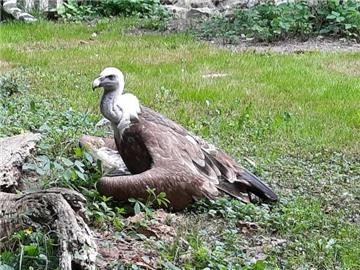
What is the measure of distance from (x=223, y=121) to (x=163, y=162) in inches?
106

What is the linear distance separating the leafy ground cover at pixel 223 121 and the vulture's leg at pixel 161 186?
0.07 metres

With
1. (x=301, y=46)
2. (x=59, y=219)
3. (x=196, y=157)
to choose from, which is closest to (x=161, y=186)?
(x=196, y=157)

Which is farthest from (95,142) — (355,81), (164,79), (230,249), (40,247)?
(355,81)

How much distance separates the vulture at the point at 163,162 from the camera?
5.11 m

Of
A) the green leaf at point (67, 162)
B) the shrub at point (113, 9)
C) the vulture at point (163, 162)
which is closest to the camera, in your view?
the vulture at point (163, 162)

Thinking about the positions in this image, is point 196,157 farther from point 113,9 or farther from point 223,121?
point 113,9

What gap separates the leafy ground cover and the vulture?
0.37ft

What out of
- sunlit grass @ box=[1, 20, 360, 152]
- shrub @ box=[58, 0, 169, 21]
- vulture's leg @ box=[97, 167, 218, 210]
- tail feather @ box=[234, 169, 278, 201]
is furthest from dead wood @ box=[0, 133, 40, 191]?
shrub @ box=[58, 0, 169, 21]

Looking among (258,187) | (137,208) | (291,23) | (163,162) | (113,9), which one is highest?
(163,162)

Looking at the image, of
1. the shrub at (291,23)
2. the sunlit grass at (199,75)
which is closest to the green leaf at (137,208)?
the sunlit grass at (199,75)

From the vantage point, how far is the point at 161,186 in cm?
512

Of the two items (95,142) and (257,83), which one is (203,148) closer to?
(95,142)

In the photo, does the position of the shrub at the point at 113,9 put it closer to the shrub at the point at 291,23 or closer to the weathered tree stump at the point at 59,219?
the shrub at the point at 291,23

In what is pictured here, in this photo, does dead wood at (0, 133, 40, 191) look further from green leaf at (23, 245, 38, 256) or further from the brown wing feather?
green leaf at (23, 245, 38, 256)
